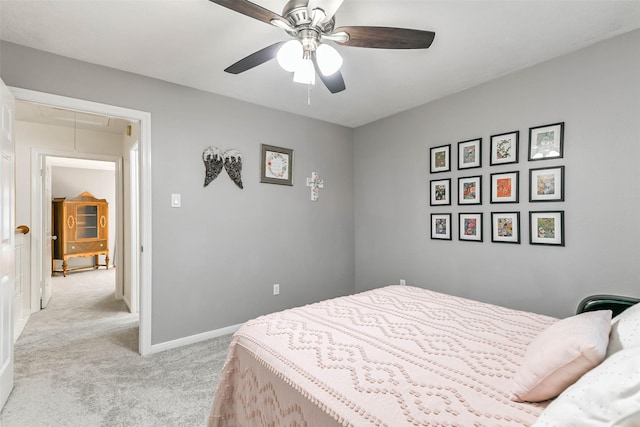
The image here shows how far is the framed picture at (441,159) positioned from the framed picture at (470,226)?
51cm

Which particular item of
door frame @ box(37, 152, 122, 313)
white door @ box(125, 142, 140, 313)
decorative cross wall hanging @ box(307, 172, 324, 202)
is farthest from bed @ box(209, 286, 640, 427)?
door frame @ box(37, 152, 122, 313)

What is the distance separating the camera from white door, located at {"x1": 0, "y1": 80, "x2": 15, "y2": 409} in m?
1.94

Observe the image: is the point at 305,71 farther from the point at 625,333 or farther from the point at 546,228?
the point at 546,228

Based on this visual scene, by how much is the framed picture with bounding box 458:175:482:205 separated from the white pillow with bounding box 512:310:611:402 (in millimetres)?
2049

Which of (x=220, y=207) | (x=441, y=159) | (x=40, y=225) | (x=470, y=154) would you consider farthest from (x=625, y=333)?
(x=40, y=225)

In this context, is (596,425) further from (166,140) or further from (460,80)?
(166,140)

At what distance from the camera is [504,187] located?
277 cm

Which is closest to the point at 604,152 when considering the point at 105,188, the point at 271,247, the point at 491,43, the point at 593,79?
the point at 593,79

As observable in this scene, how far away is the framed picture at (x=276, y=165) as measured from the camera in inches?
135

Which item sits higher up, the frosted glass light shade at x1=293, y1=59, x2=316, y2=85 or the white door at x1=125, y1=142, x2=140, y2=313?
the frosted glass light shade at x1=293, y1=59, x2=316, y2=85

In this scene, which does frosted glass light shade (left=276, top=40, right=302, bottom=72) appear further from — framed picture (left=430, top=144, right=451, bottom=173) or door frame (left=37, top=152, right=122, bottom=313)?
door frame (left=37, top=152, right=122, bottom=313)

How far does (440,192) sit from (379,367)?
2.45m

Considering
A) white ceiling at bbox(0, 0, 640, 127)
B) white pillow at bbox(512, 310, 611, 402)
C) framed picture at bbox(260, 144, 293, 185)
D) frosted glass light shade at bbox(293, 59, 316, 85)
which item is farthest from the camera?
framed picture at bbox(260, 144, 293, 185)

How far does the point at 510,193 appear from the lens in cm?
273
